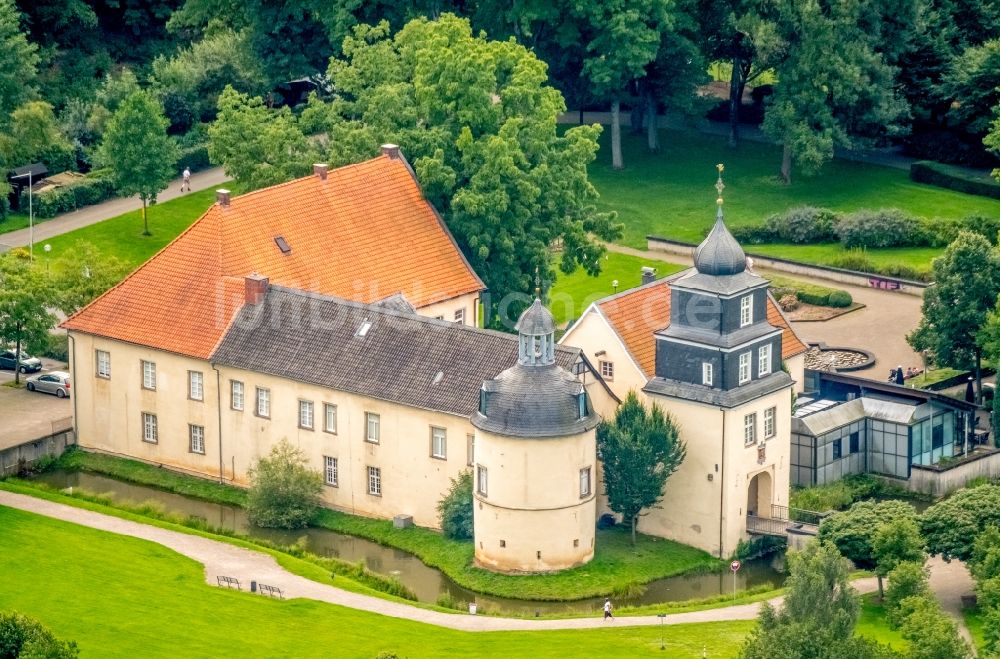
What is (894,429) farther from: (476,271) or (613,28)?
(613,28)

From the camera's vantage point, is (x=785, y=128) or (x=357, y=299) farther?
(x=785, y=128)

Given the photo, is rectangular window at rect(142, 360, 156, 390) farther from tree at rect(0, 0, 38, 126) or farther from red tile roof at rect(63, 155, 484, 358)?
tree at rect(0, 0, 38, 126)

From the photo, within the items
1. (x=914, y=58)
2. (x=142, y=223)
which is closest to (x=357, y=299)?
(x=142, y=223)

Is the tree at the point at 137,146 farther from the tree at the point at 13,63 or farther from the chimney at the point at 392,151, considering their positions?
the chimney at the point at 392,151

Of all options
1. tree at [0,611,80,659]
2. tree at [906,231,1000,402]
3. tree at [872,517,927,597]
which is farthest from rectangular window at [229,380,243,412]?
tree at [906,231,1000,402]

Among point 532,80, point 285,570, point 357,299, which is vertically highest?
point 532,80

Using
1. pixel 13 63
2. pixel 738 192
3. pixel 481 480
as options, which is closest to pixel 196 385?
pixel 481 480

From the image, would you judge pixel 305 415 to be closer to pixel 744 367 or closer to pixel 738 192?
pixel 744 367
